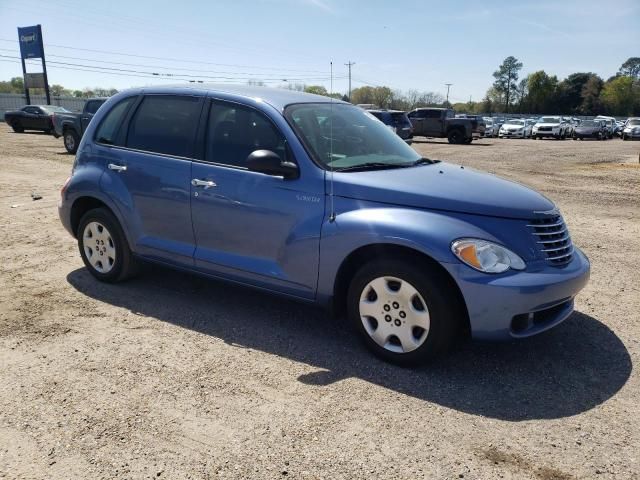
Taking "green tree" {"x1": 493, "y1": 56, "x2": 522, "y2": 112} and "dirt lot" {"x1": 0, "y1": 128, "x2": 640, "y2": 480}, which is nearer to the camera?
"dirt lot" {"x1": 0, "y1": 128, "x2": 640, "y2": 480}

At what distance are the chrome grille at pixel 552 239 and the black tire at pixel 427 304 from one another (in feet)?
2.20

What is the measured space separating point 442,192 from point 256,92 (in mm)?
1883

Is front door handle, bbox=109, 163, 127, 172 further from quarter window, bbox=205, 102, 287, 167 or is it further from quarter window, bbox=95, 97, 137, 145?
quarter window, bbox=205, 102, 287, 167

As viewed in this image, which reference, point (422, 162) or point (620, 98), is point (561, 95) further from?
point (422, 162)

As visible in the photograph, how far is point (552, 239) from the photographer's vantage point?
3.53m

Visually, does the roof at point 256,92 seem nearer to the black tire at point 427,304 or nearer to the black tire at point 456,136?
the black tire at point 427,304

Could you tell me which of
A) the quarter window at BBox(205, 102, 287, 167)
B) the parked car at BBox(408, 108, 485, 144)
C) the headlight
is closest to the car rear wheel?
the quarter window at BBox(205, 102, 287, 167)

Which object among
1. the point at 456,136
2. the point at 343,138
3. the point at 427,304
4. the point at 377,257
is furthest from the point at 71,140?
the point at 456,136

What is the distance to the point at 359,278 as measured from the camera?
3.61 meters

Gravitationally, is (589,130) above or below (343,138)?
below

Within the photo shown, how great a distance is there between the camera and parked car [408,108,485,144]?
100ft

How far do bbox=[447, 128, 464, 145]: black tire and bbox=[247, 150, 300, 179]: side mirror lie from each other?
28659 mm

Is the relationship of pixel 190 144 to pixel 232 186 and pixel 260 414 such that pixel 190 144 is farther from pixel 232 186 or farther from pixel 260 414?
pixel 260 414

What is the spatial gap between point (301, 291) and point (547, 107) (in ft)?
416
